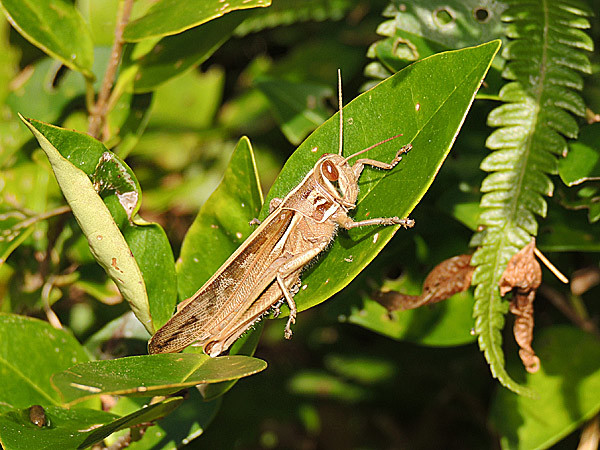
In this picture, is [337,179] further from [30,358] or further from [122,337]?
[30,358]

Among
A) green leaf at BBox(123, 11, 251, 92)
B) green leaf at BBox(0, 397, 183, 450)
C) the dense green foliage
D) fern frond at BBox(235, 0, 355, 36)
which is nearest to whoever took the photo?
green leaf at BBox(0, 397, 183, 450)

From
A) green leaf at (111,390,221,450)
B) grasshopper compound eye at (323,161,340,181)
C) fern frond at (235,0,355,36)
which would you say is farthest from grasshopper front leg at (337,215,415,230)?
fern frond at (235,0,355,36)

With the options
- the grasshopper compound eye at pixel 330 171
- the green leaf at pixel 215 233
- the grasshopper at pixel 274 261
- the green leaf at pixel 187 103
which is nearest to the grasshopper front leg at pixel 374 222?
the grasshopper at pixel 274 261

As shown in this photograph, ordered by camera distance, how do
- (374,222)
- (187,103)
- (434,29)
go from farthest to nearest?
(187,103), (434,29), (374,222)

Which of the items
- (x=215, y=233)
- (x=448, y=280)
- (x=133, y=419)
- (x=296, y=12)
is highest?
(x=296, y=12)

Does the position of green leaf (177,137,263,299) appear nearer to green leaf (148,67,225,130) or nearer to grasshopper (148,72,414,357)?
grasshopper (148,72,414,357)

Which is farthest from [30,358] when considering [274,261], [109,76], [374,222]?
[374,222]
